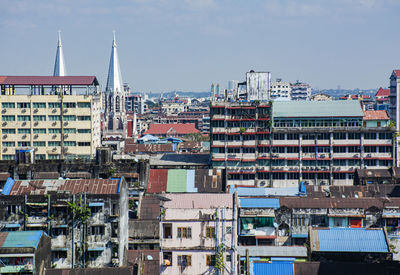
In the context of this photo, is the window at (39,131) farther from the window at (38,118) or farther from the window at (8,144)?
the window at (8,144)

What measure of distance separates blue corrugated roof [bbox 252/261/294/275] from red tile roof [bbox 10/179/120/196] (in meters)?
15.6

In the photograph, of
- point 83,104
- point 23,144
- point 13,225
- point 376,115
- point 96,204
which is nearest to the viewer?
point 13,225

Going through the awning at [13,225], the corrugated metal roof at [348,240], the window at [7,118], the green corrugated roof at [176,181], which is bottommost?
the corrugated metal roof at [348,240]

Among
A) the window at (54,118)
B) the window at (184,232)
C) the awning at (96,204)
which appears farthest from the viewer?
the window at (54,118)

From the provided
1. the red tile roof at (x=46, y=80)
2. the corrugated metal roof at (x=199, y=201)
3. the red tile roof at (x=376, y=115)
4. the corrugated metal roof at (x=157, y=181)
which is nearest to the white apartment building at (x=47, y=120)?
the red tile roof at (x=46, y=80)

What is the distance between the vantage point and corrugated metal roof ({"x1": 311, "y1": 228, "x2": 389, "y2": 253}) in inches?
2152

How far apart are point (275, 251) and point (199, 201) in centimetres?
1060

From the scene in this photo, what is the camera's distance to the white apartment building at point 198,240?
182ft

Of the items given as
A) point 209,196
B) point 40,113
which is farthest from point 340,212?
point 40,113

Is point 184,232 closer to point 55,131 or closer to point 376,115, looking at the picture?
point 376,115

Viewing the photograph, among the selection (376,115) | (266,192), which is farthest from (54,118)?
(376,115)

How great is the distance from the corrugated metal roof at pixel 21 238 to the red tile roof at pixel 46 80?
72149mm

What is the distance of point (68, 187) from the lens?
62.8 m

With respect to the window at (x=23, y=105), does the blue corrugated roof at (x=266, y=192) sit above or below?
below
